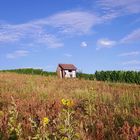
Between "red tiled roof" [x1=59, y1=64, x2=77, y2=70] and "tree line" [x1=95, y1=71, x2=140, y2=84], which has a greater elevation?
"red tiled roof" [x1=59, y1=64, x2=77, y2=70]

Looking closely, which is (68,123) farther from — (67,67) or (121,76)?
(67,67)

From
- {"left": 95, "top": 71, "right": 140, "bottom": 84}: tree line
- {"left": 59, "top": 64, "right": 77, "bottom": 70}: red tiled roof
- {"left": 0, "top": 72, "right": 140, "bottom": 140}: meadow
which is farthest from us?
{"left": 59, "top": 64, "right": 77, "bottom": 70}: red tiled roof

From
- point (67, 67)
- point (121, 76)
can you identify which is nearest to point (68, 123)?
point (121, 76)

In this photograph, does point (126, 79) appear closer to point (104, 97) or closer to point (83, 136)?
point (104, 97)

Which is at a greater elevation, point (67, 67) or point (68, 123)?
point (67, 67)

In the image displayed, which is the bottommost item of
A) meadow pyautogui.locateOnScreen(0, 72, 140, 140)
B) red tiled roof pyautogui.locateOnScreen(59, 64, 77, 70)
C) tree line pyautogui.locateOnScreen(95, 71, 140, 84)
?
meadow pyautogui.locateOnScreen(0, 72, 140, 140)

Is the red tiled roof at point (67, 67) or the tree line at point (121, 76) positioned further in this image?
the red tiled roof at point (67, 67)

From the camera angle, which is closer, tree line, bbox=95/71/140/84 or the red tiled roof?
tree line, bbox=95/71/140/84

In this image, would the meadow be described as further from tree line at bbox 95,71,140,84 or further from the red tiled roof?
the red tiled roof

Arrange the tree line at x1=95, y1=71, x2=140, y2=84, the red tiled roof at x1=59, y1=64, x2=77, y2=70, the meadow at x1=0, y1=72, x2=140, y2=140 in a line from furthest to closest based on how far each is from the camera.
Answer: the red tiled roof at x1=59, y1=64, x2=77, y2=70 < the tree line at x1=95, y1=71, x2=140, y2=84 < the meadow at x1=0, y1=72, x2=140, y2=140

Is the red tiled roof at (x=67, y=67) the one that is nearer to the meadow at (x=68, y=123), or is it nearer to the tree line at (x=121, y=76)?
the tree line at (x=121, y=76)

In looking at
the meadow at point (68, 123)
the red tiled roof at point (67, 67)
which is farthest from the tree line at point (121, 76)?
the meadow at point (68, 123)

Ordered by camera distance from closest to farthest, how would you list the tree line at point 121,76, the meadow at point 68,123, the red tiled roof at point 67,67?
the meadow at point 68,123 < the tree line at point 121,76 < the red tiled roof at point 67,67

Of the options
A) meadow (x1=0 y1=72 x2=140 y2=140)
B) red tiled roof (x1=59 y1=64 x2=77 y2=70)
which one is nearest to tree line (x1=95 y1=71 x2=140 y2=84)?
red tiled roof (x1=59 y1=64 x2=77 y2=70)
